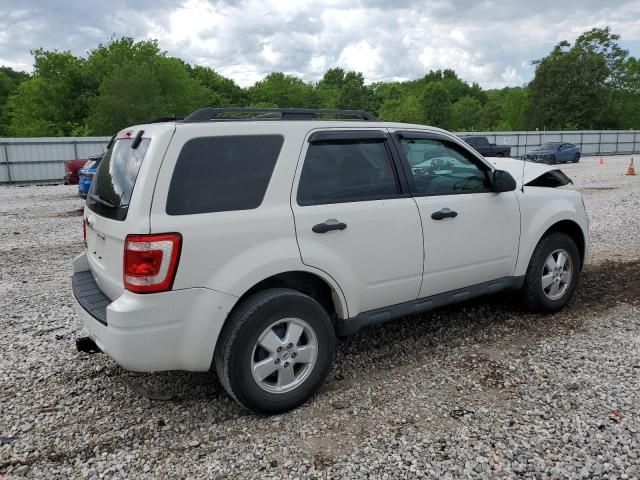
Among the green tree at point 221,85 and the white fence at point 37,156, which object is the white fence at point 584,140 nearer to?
the white fence at point 37,156

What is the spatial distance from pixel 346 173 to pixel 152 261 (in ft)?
4.75

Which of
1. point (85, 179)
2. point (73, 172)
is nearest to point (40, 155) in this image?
point (73, 172)

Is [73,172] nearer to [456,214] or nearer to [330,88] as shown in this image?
[456,214]

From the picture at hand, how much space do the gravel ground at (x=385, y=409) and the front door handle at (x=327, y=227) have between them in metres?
1.15

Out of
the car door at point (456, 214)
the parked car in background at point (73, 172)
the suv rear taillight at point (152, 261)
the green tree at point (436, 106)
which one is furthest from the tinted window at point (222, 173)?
the green tree at point (436, 106)

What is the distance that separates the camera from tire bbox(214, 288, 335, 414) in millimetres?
3039

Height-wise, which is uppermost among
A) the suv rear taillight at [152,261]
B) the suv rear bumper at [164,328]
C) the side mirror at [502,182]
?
the side mirror at [502,182]

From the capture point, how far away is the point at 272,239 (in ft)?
10.3

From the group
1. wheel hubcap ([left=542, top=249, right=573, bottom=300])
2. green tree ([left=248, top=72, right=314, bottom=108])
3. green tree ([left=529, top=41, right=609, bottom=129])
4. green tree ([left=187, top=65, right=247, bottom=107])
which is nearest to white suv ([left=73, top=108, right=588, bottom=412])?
wheel hubcap ([left=542, top=249, right=573, bottom=300])

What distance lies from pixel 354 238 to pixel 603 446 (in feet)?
6.13

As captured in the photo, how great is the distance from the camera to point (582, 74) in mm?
68312

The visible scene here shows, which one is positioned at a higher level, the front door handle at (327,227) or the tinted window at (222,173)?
the tinted window at (222,173)

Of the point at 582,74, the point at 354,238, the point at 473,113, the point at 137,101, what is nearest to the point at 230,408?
the point at 354,238

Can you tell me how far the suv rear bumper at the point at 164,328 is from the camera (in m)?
2.83
